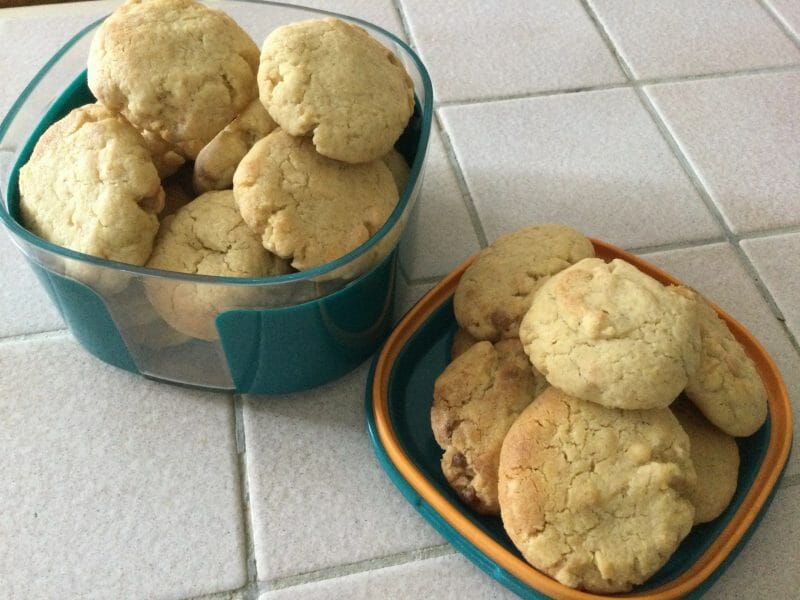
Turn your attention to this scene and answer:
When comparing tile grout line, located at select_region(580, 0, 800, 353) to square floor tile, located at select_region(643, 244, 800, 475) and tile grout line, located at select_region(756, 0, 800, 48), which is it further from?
tile grout line, located at select_region(756, 0, 800, 48)

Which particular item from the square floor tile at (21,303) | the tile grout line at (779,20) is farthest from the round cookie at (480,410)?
the tile grout line at (779,20)

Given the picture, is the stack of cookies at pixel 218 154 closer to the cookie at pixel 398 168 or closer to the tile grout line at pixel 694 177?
the cookie at pixel 398 168

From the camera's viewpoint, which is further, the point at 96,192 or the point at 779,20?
the point at 779,20

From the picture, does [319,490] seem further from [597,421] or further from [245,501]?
[597,421]

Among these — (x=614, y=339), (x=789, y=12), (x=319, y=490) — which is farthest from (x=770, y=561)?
(x=789, y=12)

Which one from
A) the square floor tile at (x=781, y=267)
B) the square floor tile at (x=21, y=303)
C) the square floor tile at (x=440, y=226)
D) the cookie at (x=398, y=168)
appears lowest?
the square floor tile at (x=781, y=267)
